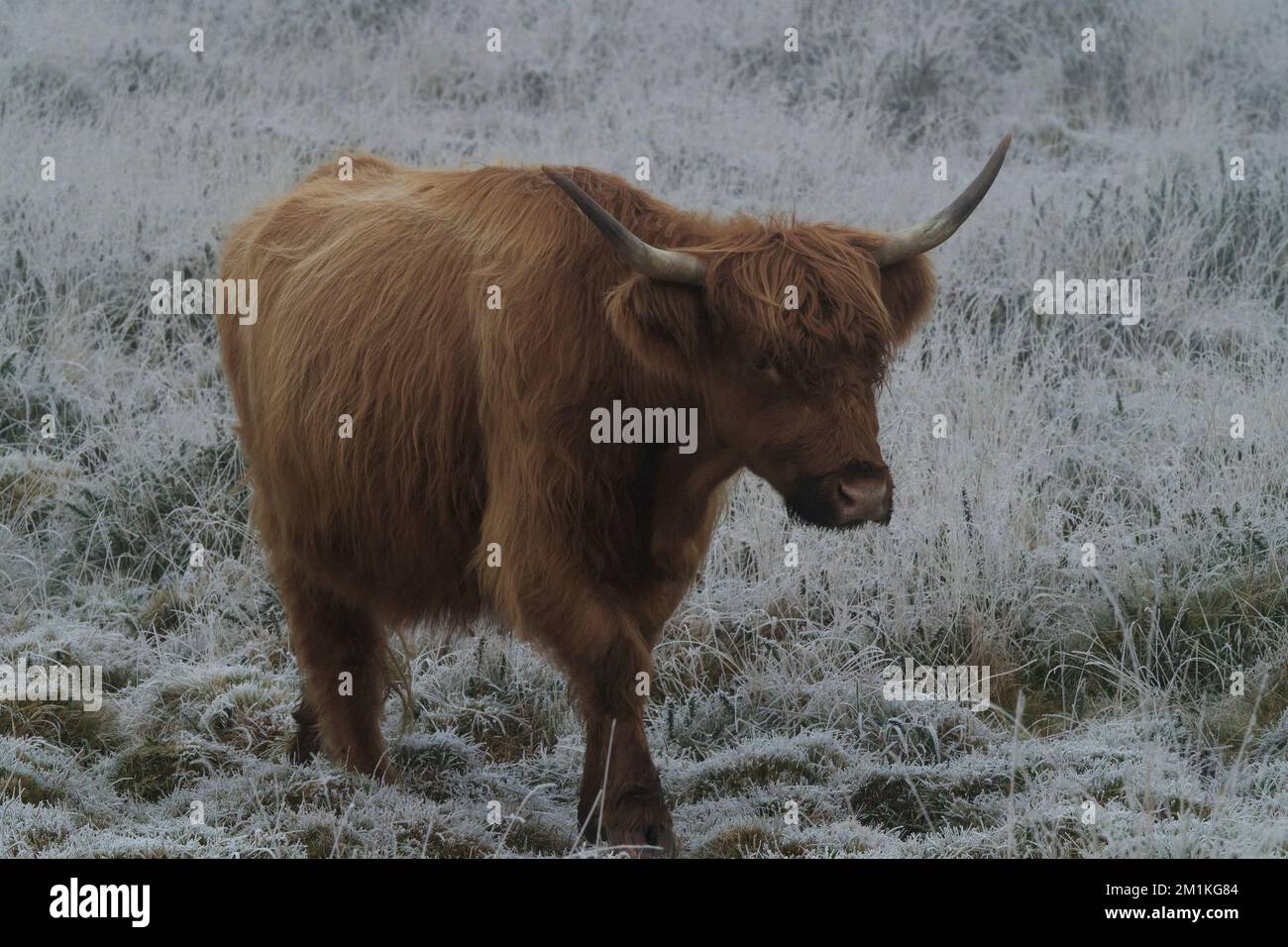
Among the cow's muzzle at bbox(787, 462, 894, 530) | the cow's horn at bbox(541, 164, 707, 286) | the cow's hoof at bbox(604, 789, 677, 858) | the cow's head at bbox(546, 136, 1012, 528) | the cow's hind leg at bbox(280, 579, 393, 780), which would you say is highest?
the cow's horn at bbox(541, 164, 707, 286)

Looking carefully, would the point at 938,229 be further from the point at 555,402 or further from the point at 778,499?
the point at 778,499

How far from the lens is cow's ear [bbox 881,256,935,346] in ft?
16.0

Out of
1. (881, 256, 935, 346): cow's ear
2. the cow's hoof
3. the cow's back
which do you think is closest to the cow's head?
(881, 256, 935, 346): cow's ear

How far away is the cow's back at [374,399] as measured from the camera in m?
5.11

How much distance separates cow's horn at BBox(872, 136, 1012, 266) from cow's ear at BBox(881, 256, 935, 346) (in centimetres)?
4

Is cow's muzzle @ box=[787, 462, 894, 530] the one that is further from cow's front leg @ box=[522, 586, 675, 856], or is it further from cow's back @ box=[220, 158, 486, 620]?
cow's back @ box=[220, 158, 486, 620]

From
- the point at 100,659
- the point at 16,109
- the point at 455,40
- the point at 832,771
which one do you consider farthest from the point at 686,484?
the point at 455,40

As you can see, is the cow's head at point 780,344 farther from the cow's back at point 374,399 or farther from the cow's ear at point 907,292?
the cow's back at point 374,399

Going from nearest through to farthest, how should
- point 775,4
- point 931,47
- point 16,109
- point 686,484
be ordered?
1. point 686,484
2. point 16,109
3. point 931,47
4. point 775,4

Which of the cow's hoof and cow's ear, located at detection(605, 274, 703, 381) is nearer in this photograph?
cow's ear, located at detection(605, 274, 703, 381)

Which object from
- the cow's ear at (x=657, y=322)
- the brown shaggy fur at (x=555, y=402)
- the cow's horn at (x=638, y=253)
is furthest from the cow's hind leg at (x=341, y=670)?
the cow's horn at (x=638, y=253)

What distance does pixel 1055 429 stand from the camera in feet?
24.3
